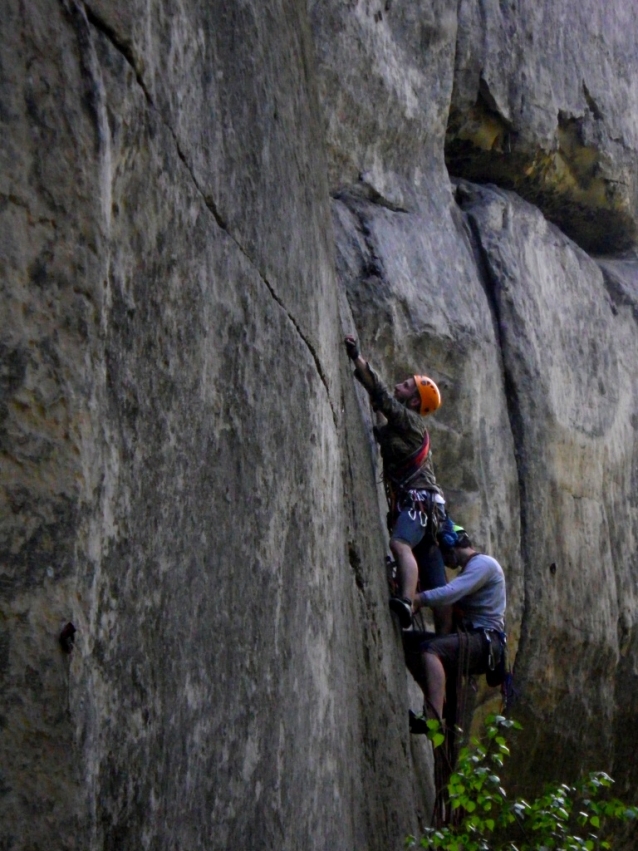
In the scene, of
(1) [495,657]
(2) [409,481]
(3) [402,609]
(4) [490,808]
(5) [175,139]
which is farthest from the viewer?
(1) [495,657]

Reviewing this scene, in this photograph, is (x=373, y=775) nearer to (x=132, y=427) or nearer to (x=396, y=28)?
(x=132, y=427)

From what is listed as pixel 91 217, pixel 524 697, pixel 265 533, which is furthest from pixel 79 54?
pixel 524 697

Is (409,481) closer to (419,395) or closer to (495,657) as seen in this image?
(419,395)

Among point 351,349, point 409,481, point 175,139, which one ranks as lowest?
point 409,481

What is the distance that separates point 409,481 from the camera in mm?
5953

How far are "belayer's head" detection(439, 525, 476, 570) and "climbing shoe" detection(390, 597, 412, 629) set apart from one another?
0.77 metres

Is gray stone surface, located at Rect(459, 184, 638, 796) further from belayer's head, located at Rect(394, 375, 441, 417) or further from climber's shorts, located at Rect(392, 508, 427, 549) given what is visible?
climber's shorts, located at Rect(392, 508, 427, 549)

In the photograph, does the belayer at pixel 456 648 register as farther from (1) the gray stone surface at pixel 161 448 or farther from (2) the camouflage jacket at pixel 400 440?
(1) the gray stone surface at pixel 161 448

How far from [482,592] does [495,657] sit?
0.38 metres

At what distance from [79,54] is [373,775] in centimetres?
336

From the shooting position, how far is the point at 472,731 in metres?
7.37

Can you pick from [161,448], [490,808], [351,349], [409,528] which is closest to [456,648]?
[409,528]

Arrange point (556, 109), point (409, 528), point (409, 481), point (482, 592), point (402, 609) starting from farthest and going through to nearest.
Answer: point (556, 109) < point (482, 592) < point (409, 481) < point (409, 528) < point (402, 609)

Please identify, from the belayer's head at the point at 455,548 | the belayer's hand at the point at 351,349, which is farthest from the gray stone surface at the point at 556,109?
the belayer's head at the point at 455,548
